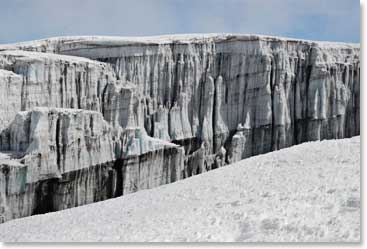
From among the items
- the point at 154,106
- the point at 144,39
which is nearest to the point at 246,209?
the point at 154,106

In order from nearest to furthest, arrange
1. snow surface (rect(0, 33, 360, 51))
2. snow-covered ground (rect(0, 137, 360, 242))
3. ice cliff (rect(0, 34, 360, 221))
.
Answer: snow-covered ground (rect(0, 137, 360, 242)) → ice cliff (rect(0, 34, 360, 221)) → snow surface (rect(0, 33, 360, 51))

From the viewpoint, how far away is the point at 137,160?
19266 mm

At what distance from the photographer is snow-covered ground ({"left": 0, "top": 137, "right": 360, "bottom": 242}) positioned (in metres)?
6.49

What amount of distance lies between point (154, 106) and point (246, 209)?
652 inches

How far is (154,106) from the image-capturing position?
77.2 feet

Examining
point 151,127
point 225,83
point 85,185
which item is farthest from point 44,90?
point 225,83

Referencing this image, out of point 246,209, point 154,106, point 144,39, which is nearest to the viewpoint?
point 246,209

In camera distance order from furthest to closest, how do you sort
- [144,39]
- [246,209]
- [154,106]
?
[144,39], [154,106], [246,209]

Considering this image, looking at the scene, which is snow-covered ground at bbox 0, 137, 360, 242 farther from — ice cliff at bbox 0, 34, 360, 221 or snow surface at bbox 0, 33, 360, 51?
snow surface at bbox 0, 33, 360, 51

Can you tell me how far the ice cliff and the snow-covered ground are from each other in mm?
6984

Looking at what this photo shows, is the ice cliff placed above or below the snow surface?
below

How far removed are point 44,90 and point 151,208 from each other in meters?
11.4

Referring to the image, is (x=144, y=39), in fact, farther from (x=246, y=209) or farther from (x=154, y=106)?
(x=246, y=209)

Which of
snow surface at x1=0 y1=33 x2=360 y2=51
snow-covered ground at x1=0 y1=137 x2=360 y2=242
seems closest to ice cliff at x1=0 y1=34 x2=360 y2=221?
snow surface at x1=0 y1=33 x2=360 y2=51
